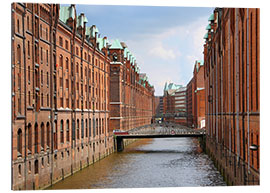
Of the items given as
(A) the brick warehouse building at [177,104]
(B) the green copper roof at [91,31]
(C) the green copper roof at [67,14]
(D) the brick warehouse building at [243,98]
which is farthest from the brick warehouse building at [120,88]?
(A) the brick warehouse building at [177,104]

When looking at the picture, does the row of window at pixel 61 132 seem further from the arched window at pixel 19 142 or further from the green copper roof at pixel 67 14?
the green copper roof at pixel 67 14

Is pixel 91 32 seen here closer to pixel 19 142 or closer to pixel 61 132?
pixel 61 132

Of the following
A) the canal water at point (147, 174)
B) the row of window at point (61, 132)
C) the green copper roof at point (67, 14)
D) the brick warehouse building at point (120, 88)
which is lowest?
the canal water at point (147, 174)

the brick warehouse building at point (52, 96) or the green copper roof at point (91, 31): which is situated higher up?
the green copper roof at point (91, 31)

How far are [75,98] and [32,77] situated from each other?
41.6ft

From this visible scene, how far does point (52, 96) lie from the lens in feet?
103

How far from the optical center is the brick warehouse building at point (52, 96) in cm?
2367

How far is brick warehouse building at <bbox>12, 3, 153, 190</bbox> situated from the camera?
23672 millimetres

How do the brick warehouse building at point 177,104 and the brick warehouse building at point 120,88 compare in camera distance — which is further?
the brick warehouse building at point 177,104

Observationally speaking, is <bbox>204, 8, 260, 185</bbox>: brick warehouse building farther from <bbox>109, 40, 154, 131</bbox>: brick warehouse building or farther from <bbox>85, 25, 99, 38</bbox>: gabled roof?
<bbox>109, 40, 154, 131</bbox>: brick warehouse building

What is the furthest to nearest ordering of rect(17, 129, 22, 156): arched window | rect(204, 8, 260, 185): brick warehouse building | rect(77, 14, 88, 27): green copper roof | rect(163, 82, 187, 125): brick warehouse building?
A: rect(163, 82, 187, 125): brick warehouse building < rect(77, 14, 88, 27): green copper roof < rect(17, 129, 22, 156): arched window < rect(204, 8, 260, 185): brick warehouse building

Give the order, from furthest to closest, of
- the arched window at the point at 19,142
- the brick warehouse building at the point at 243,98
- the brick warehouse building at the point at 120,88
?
the brick warehouse building at the point at 120,88, the arched window at the point at 19,142, the brick warehouse building at the point at 243,98

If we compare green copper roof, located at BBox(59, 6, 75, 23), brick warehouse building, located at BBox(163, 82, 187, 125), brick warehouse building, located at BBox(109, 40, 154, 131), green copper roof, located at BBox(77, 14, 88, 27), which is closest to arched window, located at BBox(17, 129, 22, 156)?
green copper roof, located at BBox(59, 6, 75, 23)
